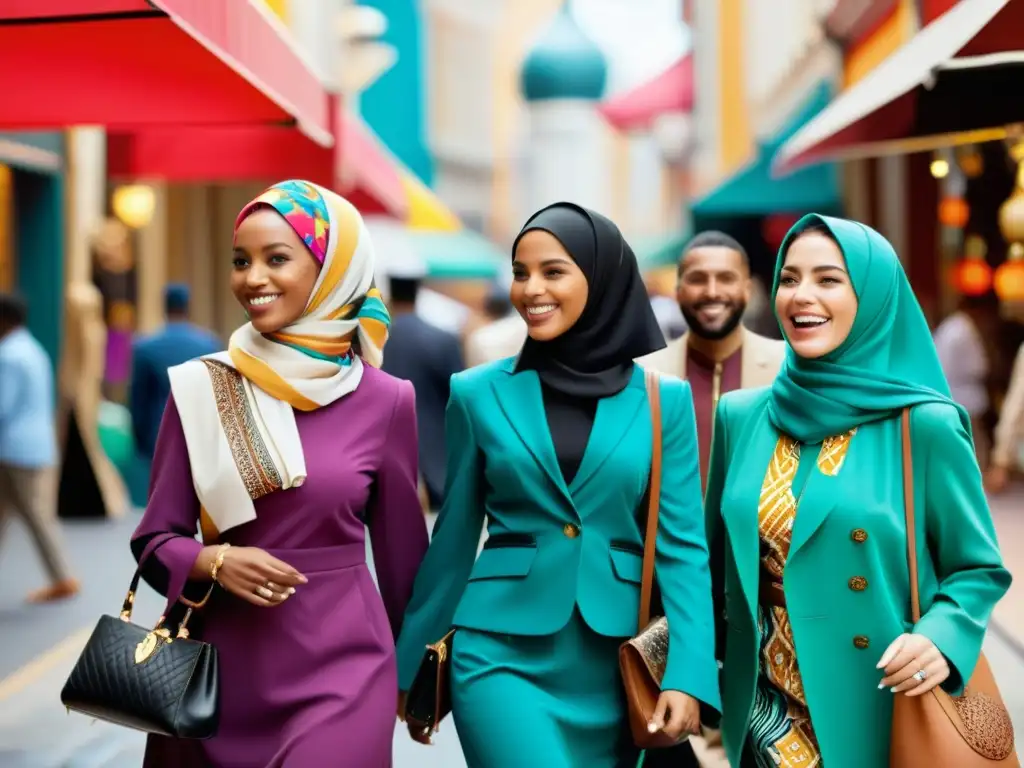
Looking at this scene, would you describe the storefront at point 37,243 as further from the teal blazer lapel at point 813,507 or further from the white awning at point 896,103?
the teal blazer lapel at point 813,507

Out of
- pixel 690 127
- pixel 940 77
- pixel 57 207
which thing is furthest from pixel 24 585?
pixel 690 127

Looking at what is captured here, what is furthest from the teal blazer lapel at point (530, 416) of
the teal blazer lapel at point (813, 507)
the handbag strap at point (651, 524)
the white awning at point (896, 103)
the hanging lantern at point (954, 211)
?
the hanging lantern at point (954, 211)

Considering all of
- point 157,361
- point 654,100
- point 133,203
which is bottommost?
point 157,361

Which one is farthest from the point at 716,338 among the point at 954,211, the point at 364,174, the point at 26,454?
the point at 954,211

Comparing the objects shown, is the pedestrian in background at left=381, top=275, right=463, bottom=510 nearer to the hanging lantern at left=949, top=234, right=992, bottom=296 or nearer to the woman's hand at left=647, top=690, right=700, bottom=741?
the hanging lantern at left=949, top=234, right=992, bottom=296

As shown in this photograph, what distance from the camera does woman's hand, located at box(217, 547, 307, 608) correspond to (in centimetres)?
390

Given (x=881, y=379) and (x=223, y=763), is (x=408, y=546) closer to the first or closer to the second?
(x=223, y=763)

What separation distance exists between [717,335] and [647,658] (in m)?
2.50

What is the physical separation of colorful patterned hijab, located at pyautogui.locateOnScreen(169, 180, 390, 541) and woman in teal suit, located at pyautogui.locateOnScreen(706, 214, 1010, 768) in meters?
1.11

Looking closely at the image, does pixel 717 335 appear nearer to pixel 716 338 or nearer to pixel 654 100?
pixel 716 338

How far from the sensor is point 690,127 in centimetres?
3900

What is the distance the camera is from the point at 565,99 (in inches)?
1580

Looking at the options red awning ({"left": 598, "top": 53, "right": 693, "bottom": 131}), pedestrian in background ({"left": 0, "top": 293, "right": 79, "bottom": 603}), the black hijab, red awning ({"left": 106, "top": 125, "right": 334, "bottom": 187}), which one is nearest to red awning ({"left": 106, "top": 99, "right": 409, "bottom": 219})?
red awning ({"left": 106, "top": 125, "right": 334, "bottom": 187})

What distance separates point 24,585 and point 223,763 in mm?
7561
